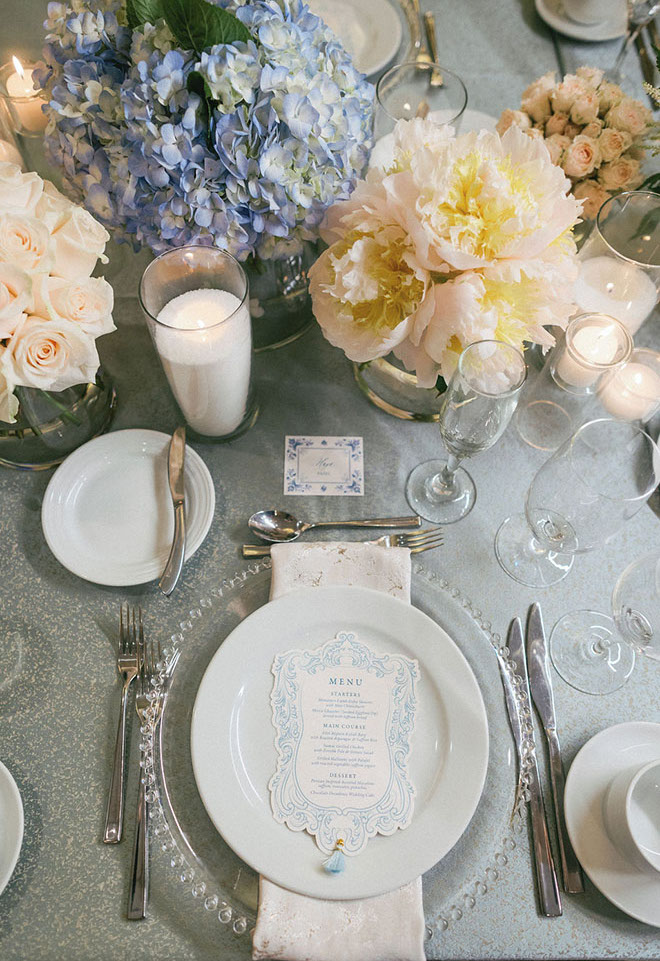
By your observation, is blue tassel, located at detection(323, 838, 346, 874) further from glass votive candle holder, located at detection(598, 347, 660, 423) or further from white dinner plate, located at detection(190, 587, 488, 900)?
glass votive candle holder, located at detection(598, 347, 660, 423)

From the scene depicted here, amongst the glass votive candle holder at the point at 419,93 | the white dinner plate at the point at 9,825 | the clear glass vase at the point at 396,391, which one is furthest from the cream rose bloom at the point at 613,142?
the white dinner plate at the point at 9,825

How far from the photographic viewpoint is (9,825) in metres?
0.67

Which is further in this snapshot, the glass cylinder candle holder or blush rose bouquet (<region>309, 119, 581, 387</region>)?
the glass cylinder candle holder

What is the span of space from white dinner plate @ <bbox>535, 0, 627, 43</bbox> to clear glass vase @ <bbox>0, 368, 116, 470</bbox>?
3.74 feet

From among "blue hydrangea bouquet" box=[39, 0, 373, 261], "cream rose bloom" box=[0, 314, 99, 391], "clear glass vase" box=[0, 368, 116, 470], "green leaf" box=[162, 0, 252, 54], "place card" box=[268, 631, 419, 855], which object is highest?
"green leaf" box=[162, 0, 252, 54]

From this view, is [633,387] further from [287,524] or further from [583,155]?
[287,524]

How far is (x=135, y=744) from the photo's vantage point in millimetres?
731

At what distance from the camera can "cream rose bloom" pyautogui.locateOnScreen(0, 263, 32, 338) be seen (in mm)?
665

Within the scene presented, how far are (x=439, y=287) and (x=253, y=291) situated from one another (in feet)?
1.06

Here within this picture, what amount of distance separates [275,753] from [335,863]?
12 centimetres

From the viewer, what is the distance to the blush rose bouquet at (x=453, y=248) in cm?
67

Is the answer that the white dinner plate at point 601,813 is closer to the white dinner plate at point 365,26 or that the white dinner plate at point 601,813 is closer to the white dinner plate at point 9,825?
the white dinner plate at point 9,825

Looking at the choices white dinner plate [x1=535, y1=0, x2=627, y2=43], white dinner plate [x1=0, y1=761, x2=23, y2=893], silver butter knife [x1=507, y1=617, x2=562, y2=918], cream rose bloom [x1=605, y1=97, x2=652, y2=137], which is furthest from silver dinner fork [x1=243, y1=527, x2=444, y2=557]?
white dinner plate [x1=535, y1=0, x2=627, y2=43]

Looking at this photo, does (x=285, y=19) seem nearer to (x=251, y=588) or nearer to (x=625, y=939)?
(x=251, y=588)
